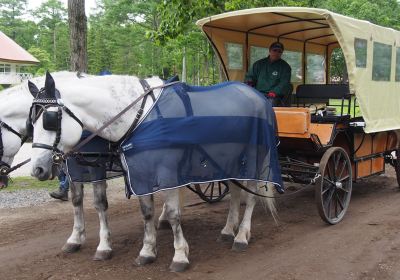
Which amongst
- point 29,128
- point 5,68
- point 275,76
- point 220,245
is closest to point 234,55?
point 275,76

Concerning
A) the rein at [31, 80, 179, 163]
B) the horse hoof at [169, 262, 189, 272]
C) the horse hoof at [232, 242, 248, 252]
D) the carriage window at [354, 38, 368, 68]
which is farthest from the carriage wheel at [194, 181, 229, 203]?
the rein at [31, 80, 179, 163]

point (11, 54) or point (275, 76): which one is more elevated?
point (11, 54)

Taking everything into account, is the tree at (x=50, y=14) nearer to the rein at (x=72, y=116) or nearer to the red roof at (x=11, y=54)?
the red roof at (x=11, y=54)

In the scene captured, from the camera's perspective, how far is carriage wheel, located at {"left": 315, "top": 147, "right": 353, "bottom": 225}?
5.55m

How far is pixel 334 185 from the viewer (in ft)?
19.3

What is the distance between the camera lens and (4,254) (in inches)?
192

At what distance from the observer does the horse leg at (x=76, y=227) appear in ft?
16.1

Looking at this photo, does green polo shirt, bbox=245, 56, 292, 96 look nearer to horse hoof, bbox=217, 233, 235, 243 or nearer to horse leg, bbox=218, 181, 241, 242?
horse leg, bbox=218, 181, 241, 242

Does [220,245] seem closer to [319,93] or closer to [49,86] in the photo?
[49,86]

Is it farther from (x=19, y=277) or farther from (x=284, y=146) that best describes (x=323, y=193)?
(x=19, y=277)

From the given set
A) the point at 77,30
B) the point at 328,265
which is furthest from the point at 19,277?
the point at 77,30

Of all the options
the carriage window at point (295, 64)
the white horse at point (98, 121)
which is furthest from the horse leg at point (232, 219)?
the carriage window at point (295, 64)

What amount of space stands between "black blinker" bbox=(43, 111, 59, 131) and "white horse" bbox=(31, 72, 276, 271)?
27 mm

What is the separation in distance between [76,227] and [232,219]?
175 cm
